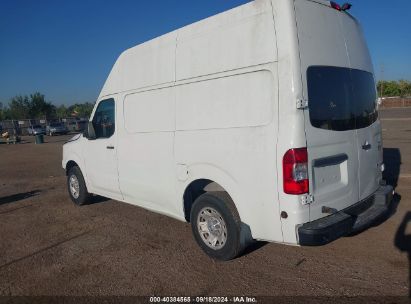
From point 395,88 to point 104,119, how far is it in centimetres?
10512

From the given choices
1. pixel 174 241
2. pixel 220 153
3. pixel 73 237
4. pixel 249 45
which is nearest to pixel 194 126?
pixel 220 153

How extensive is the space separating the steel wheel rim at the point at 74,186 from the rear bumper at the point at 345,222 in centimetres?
501

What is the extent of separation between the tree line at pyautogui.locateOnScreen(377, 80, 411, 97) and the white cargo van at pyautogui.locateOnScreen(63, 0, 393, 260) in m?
99.7

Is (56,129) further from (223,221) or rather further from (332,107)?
(332,107)

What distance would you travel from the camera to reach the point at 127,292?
3.63 m

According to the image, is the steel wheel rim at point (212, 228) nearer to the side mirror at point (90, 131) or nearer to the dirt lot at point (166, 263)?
the dirt lot at point (166, 263)

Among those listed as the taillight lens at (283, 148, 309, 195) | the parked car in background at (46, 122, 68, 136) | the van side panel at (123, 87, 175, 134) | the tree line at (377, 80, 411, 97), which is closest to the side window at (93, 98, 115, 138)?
the van side panel at (123, 87, 175, 134)

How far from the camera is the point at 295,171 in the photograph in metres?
3.34

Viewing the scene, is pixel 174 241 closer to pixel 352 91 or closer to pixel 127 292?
pixel 127 292

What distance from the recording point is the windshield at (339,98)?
11.5 feet

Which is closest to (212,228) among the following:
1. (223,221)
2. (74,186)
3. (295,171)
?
(223,221)

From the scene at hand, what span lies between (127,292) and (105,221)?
8.51 ft

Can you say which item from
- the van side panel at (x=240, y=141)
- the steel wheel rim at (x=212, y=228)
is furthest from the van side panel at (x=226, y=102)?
the steel wheel rim at (x=212, y=228)

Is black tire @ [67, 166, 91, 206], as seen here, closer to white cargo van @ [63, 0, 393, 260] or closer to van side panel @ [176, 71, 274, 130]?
white cargo van @ [63, 0, 393, 260]
